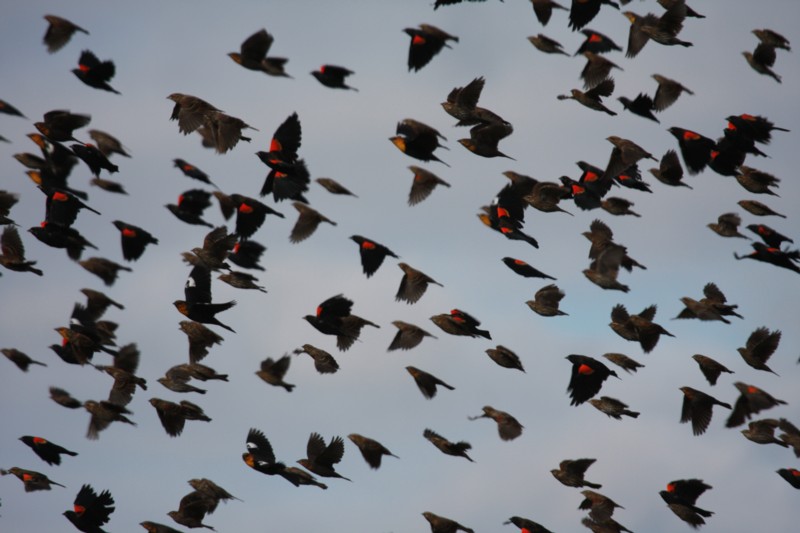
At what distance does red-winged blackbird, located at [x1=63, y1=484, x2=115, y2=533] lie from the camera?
33.3 meters

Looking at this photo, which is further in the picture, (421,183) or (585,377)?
(421,183)

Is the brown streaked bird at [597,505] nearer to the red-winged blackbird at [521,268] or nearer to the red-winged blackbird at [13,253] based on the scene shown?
the red-winged blackbird at [521,268]

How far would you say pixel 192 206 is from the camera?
36.0 m

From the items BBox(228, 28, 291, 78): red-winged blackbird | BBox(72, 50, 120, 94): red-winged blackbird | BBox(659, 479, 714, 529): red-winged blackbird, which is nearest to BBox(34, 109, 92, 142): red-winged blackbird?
BBox(72, 50, 120, 94): red-winged blackbird

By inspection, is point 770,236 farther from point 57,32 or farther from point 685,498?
point 57,32

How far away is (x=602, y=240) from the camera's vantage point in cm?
3591

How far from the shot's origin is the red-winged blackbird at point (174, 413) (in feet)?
108

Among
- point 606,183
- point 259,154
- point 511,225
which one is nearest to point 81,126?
point 259,154

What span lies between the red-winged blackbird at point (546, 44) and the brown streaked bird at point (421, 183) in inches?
173

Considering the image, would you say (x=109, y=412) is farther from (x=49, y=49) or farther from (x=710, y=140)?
(x=710, y=140)

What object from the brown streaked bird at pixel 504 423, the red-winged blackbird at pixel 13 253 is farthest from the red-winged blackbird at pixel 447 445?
the red-winged blackbird at pixel 13 253

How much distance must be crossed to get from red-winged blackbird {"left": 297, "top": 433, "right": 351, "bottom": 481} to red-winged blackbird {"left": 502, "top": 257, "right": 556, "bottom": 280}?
6501 millimetres

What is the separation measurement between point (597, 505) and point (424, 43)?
12.5m

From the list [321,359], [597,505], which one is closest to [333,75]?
[321,359]
